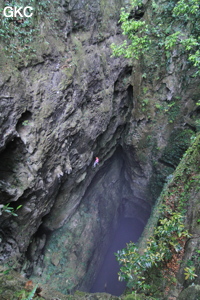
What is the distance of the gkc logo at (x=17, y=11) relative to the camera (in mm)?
4686

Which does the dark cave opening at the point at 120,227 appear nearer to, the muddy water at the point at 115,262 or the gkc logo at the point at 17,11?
the muddy water at the point at 115,262

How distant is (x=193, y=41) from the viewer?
448 cm

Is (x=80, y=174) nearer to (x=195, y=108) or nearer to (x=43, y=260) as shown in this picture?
(x=43, y=260)

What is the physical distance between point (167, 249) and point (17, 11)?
7439mm

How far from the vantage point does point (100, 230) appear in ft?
39.2

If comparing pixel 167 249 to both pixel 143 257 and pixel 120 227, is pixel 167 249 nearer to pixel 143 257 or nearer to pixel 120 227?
pixel 143 257

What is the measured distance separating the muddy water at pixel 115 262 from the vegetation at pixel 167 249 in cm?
898

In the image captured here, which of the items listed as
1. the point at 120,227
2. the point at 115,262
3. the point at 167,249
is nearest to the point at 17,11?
the point at 167,249

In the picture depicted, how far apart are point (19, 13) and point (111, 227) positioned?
46.3 ft

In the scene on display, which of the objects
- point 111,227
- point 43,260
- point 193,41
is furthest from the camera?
point 111,227

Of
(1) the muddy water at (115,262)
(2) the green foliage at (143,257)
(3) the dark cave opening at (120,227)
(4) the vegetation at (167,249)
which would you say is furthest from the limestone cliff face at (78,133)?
(4) the vegetation at (167,249)

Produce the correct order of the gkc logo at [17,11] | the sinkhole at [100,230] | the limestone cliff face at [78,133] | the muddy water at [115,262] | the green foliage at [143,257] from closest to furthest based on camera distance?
1. the green foliage at [143,257]
2. the gkc logo at [17,11]
3. the limestone cliff face at [78,133]
4. the sinkhole at [100,230]
5. the muddy water at [115,262]

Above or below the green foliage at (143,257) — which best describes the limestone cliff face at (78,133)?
above

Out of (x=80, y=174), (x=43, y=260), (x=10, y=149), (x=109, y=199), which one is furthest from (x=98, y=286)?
(x=10, y=149)
